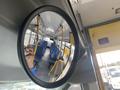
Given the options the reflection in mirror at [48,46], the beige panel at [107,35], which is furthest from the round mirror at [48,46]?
the beige panel at [107,35]

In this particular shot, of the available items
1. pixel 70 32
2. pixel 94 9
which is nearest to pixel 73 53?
pixel 70 32

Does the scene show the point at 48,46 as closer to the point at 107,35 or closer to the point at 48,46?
the point at 48,46

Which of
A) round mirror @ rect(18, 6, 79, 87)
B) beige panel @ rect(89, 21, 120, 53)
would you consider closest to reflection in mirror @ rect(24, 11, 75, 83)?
round mirror @ rect(18, 6, 79, 87)

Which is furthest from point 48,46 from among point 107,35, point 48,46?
point 107,35

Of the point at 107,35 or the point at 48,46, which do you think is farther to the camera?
the point at 107,35

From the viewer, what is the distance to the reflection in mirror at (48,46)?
34.8 inches

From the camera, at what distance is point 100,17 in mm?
2799

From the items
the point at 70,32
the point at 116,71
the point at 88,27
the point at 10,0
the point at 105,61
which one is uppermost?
the point at 88,27

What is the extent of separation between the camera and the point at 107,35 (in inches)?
114

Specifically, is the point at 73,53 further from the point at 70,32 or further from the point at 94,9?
the point at 94,9

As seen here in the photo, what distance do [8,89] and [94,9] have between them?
1.97 metres

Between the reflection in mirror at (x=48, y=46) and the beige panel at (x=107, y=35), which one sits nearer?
the reflection in mirror at (x=48, y=46)

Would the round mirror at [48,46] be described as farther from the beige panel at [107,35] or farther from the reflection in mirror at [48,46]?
the beige panel at [107,35]

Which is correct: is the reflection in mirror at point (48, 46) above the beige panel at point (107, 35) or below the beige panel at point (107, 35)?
below
